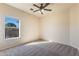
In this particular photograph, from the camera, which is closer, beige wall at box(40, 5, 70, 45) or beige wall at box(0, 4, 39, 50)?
beige wall at box(0, 4, 39, 50)

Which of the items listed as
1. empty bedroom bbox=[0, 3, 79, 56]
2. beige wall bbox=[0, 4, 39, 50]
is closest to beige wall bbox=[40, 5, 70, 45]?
empty bedroom bbox=[0, 3, 79, 56]

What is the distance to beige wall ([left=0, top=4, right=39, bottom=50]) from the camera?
299cm

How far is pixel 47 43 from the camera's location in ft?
12.5

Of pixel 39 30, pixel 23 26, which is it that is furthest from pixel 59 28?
pixel 23 26

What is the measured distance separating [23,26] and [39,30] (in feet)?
3.85

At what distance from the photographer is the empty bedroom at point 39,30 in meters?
2.99

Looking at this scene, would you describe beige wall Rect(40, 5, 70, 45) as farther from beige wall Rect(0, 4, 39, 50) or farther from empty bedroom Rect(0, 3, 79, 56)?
beige wall Rect(0, 4, 39, 50)

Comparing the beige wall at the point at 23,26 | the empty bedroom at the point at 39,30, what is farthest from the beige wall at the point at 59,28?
the beige wall at the point at 23,26

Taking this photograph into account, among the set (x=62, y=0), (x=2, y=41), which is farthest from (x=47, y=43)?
(x=62, y=0)

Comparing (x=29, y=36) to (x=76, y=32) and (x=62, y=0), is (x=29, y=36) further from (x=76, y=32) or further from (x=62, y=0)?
(x=62, y=0)

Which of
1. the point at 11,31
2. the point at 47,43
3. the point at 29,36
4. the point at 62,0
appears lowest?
the point at 47,43

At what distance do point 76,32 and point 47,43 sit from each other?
1.30 m

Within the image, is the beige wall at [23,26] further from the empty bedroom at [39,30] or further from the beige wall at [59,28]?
the beige wall at [59,28]

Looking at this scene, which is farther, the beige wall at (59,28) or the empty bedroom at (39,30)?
the beige wall at (59,28)
